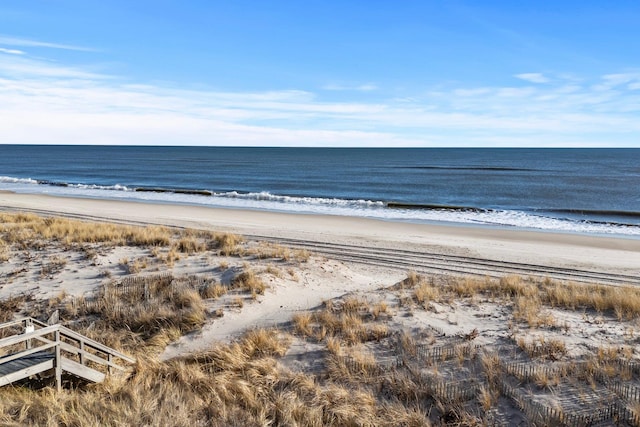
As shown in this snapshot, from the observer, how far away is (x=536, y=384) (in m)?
7.20

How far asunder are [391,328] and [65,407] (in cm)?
549

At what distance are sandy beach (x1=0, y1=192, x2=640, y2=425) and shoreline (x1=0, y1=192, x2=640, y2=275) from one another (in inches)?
7.9

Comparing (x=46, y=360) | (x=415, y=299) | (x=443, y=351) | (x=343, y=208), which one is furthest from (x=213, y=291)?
(x=343, y=208)

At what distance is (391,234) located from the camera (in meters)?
24.7

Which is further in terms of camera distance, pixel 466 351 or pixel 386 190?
pixel 386 190

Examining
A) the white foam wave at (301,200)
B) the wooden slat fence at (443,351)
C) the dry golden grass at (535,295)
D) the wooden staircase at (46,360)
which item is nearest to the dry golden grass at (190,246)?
the dry golden grass at (535,295)

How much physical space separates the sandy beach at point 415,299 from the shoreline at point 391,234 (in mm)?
200

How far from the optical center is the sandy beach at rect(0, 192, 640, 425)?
25.9 ft

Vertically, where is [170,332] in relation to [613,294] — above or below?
below

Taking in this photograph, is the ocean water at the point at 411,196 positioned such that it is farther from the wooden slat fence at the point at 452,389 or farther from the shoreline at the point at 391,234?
the wooden slat fence at the point at 452,389

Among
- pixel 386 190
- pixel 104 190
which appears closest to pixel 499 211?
pixel 386 190

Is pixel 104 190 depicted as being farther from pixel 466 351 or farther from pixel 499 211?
pixel 466 351

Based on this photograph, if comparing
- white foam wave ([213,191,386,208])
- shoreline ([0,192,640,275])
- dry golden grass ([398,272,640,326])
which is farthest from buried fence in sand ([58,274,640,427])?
white foam wave ([213,191,386,208])

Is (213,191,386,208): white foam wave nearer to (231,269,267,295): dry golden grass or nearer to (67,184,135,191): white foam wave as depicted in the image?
(67,184,135,191): white foam wave
